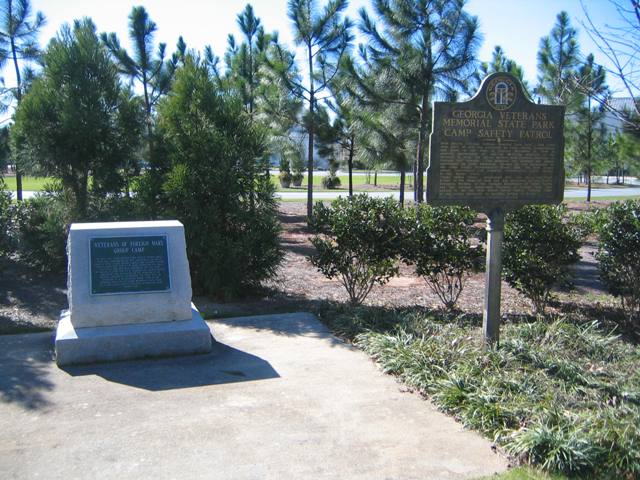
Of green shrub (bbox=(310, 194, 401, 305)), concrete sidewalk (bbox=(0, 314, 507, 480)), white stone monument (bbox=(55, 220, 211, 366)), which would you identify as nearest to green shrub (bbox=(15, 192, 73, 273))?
white stone monument (bbox=(55, 220, 211, 366))

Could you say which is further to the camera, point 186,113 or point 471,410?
point 186,113

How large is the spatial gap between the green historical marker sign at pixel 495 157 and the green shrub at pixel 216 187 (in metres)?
3.50

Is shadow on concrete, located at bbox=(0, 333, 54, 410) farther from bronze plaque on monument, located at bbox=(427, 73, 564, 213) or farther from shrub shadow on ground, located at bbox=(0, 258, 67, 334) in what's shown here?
bronze plaque on monument, located at bbox=(427, 73, 564, 213)

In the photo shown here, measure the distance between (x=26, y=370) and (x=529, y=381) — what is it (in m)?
4.57

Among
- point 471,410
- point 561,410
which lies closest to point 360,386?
point 471,410

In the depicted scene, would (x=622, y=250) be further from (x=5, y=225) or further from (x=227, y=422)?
(x=5, y=225)

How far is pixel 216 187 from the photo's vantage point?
8.67m

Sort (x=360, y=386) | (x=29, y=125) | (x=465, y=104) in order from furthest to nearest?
(x=29, y=125) → (x=465, y=104) → (x=360, y=386)

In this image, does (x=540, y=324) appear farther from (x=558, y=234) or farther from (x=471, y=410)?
(x=471, y=410)

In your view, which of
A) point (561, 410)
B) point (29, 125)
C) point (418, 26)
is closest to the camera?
point (561, 410)

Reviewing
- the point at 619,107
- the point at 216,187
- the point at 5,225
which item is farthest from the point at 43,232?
the point at 619,107

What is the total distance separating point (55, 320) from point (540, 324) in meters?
5.94

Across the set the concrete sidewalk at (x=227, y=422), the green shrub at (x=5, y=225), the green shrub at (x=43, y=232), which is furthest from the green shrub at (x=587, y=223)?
the green shrub at (x=5, y=225)

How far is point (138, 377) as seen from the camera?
5.66 meters
